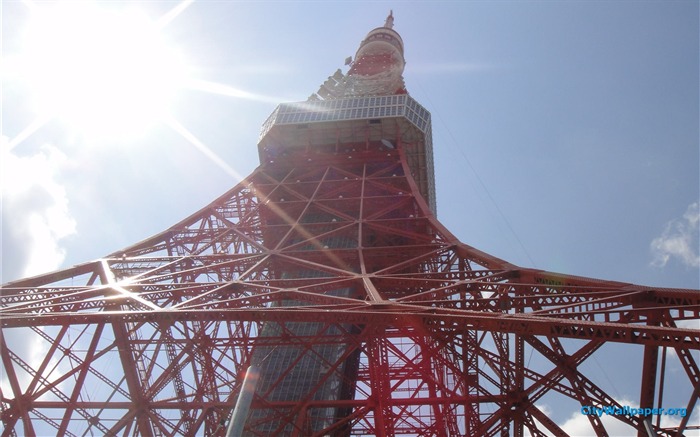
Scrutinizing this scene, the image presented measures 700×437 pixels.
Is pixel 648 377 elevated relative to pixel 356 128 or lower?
lower

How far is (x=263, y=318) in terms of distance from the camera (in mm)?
12516

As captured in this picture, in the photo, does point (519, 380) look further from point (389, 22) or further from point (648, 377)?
point (389, 22)

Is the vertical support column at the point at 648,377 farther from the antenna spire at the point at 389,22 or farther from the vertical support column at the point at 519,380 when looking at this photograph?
the antenna spire at the point at 389,22

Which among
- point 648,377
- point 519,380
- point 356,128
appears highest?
point 356,128

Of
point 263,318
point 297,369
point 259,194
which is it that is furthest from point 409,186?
point 263,318

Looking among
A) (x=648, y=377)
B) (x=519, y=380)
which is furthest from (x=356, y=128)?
(x=648, y=377)

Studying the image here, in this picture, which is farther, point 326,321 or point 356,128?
point 356,128

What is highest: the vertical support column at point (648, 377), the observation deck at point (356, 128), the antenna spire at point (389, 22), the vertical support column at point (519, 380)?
the antenna spire at point (389, 22)

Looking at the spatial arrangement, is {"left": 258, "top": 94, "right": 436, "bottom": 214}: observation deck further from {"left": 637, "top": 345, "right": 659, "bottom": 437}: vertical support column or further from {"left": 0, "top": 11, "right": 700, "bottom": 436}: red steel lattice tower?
{"left": 637, "top": 345, "right": 659, "bottom": 437}: vertical support column

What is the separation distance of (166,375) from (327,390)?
5.17 meters

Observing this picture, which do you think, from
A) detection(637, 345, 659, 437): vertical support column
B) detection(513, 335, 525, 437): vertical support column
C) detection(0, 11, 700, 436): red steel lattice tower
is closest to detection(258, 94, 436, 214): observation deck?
detection(0, 11, 700, 436): red steel lattice tower

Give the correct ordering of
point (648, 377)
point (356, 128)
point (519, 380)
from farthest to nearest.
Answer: point (356, 128)
point (519, 380)
point (648, 377)

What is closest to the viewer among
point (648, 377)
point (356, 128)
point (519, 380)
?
point (648, 377)

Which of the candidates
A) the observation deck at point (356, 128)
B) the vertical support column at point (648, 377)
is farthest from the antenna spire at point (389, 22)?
the vertical support column at point (648, 377)
